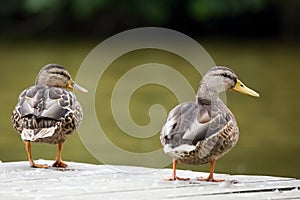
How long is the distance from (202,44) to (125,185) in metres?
18.9

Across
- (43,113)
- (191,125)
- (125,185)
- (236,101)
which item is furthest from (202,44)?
(125,185)

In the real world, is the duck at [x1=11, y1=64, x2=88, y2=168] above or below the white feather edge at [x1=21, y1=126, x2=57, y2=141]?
above

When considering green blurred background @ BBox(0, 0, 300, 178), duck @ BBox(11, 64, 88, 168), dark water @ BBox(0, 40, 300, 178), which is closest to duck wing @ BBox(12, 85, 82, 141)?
duck @ BBox(11, 64, 88, 168)

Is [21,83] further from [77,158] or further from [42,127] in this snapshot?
[42,127]

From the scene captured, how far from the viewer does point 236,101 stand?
1697 cm

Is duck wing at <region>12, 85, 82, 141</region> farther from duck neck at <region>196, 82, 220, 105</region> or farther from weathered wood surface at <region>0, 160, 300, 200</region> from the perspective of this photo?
duck neck at <region>196, 82, 220, 105</region>

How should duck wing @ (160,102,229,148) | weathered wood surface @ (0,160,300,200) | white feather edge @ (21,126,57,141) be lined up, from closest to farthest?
weathered wood surface @ (0,160,300,200)
duck wing @ (160,102,229,148)
white feather edge @ (21,126,57,141)

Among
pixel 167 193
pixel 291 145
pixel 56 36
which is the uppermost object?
pixel 56 36

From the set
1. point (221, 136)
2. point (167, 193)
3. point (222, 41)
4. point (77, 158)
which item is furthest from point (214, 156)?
point (222, 41)

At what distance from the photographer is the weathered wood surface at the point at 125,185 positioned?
19.1ft

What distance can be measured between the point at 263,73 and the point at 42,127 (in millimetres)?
13924

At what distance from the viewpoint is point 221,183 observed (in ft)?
20.5

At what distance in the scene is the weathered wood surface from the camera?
5812mm

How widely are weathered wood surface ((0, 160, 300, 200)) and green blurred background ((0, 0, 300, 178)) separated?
413cm
